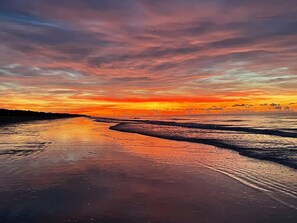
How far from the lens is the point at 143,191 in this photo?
8812 mm

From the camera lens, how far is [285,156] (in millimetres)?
15055

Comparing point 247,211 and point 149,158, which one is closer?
point 247,211

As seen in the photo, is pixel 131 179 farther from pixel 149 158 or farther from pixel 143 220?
pixel 149 158

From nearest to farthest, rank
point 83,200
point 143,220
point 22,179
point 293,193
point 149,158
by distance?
point 143,220
point 83,200
point 293,193
point 22,179
point 149,158

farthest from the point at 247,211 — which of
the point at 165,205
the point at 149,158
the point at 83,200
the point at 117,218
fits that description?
the point at 149,158

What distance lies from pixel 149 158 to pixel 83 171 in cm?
457

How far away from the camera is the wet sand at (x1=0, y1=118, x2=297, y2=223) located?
6.73 metres

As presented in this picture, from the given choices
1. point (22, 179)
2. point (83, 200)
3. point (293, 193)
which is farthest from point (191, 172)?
point (22, 179)

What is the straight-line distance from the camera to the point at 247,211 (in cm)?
706

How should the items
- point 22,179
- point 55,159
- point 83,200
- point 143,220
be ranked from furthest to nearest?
1. point 55,159
2. point 22,179
3. point 83,200
4. point 143,220

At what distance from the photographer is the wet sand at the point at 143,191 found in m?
6.73

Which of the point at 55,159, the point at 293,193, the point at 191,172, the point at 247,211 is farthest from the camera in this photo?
the point at 55,159

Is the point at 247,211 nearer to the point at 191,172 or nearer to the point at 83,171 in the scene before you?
the point at 191,172

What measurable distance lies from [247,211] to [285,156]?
924cm
